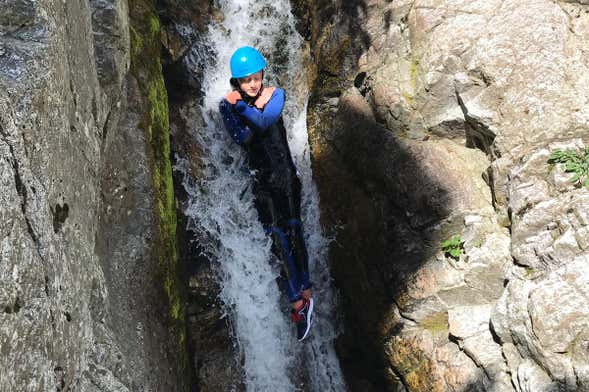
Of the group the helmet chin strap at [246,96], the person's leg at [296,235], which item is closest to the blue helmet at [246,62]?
the helmet chin strap at [246,96]

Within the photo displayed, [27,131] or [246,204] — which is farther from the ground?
[246,204]

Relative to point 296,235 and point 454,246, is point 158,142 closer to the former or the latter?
point 296,235

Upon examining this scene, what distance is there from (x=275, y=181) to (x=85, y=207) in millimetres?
2602

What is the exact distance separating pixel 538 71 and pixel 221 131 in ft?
11.4

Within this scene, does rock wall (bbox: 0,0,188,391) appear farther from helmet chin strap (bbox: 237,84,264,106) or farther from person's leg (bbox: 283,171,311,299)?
person's leg (bbox: 283,171,311,299)

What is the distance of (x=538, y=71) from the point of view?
457 centimetres

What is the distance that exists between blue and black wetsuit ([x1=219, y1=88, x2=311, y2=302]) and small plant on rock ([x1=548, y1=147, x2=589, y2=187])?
2571mm

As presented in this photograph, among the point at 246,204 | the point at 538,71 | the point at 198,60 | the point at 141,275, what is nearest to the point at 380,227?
the point at 246,204

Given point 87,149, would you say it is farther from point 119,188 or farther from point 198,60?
point 198,60

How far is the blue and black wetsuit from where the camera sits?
5520 mm

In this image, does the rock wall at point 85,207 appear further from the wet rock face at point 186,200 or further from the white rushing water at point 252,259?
the white rushing water at point 252,259

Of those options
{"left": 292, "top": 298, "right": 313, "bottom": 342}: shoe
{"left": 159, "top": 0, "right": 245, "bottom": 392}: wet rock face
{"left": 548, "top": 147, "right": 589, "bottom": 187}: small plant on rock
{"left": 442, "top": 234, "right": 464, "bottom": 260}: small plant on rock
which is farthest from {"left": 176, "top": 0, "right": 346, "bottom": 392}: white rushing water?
{"left": 548, "top": 147, "right": 589, "bottom": 187}: small plant on rock

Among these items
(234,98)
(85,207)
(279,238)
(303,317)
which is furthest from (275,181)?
(85,207)

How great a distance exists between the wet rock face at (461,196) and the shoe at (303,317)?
1.78 feet
